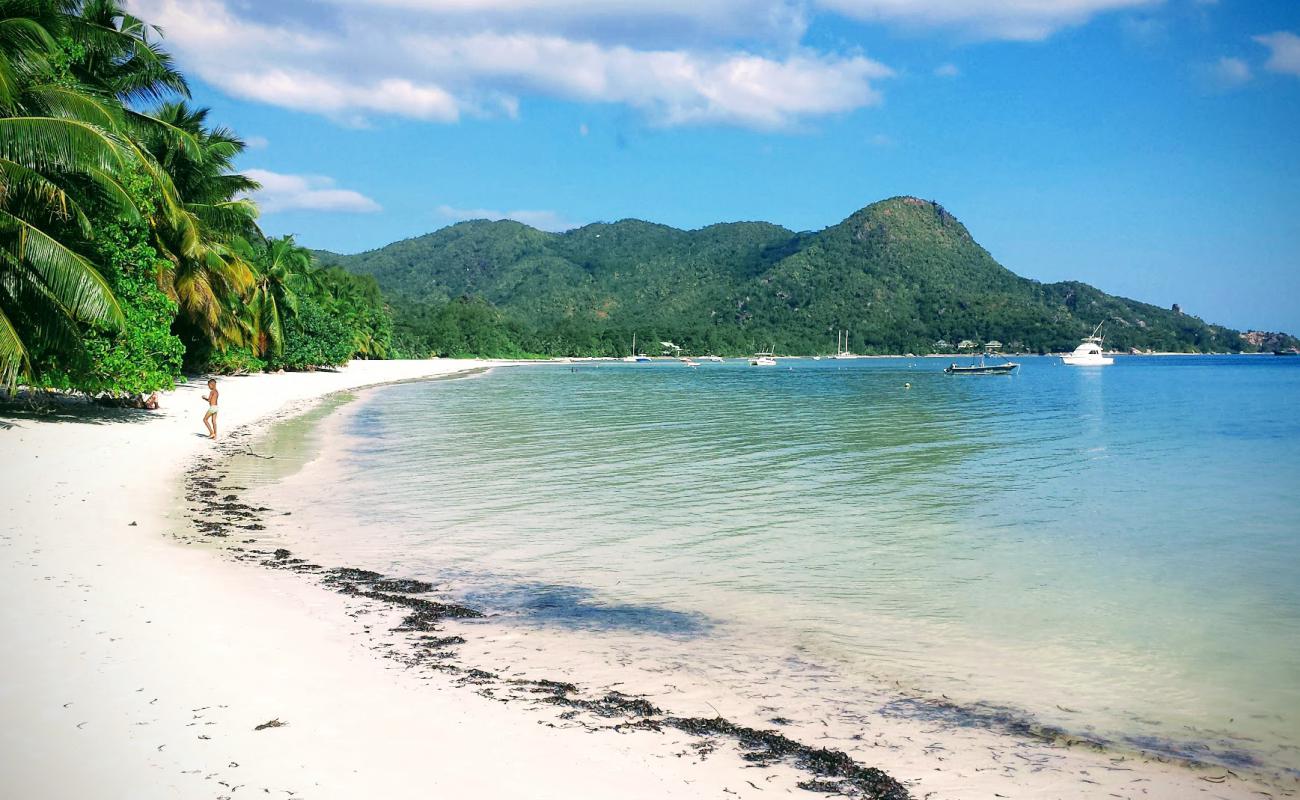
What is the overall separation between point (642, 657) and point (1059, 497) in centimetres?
1242

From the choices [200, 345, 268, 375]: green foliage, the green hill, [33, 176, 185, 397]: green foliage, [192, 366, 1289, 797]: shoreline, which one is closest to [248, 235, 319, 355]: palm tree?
[200, 345, 268, 375]: green foliage

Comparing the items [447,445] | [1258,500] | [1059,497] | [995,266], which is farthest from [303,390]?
[995,266]

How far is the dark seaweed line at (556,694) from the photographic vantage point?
205 inches

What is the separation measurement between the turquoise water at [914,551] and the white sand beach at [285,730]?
57.5 inches

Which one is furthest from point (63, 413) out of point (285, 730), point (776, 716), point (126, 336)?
point (776, 716)

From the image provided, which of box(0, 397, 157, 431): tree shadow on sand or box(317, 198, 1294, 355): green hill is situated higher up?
box(317, 198, 1294, 355): green hill

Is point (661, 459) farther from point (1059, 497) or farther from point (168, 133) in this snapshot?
point (168, 133)

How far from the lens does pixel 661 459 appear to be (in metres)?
21.7

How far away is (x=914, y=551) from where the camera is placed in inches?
477

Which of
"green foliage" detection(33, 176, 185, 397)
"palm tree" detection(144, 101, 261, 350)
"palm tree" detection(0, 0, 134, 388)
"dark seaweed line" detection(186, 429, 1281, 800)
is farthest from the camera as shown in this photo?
"palm tree" detection(144, 101, 261, 350)

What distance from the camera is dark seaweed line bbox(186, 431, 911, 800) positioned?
17.1 ft

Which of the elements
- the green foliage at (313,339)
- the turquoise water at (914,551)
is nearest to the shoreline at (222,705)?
the turquoise water at (914,551)

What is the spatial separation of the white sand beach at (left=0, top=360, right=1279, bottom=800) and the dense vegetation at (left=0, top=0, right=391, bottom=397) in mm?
8618

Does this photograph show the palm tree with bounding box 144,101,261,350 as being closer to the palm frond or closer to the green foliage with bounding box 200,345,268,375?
the green foliage with bounding box 200,345,268,375
